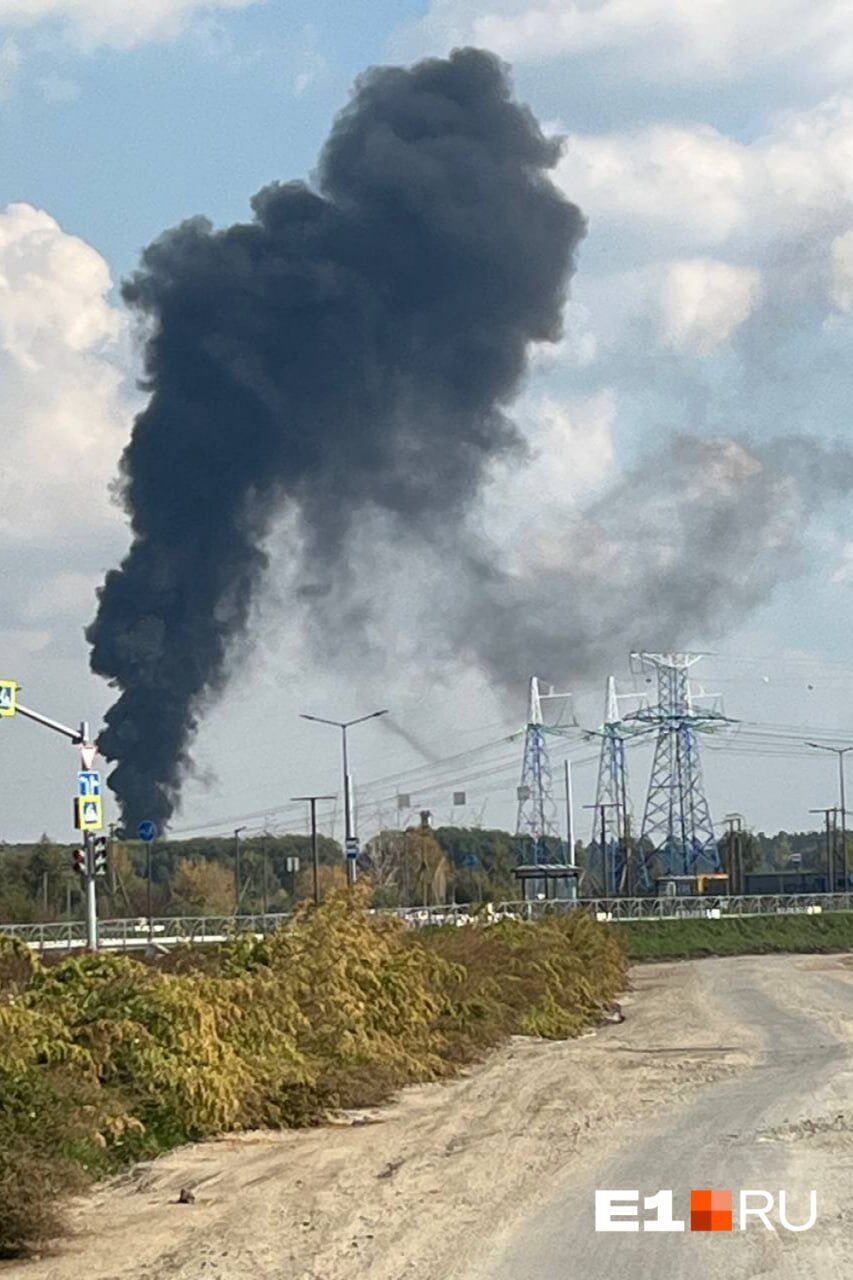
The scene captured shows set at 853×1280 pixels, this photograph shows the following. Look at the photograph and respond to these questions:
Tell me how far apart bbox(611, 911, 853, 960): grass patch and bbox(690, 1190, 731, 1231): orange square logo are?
62201mm

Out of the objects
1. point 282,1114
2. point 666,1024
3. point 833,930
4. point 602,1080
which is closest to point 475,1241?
point 282,1114

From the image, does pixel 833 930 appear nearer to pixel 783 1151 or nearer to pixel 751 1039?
pixel 751 1039

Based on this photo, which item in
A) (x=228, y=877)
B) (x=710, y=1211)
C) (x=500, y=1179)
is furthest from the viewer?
(x=228, y=877)

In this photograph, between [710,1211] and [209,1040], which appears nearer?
[710,1211]

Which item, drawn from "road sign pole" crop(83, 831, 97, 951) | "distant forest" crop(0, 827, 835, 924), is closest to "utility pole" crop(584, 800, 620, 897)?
"distant forest" crop(0, 827, 835, 924)

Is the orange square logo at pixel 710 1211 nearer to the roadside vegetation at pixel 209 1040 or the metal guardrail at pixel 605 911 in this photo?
the roadside vegetation at pixel 209 1040

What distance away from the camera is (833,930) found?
8569cm

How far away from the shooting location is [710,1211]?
41.6 ft

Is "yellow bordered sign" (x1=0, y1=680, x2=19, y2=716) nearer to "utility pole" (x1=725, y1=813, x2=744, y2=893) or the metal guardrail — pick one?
the metal guardrail

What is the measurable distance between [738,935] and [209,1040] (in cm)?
6598

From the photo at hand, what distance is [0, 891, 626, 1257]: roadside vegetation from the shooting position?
1483 centimetres

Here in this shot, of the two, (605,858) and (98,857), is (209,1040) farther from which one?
(605,858)
